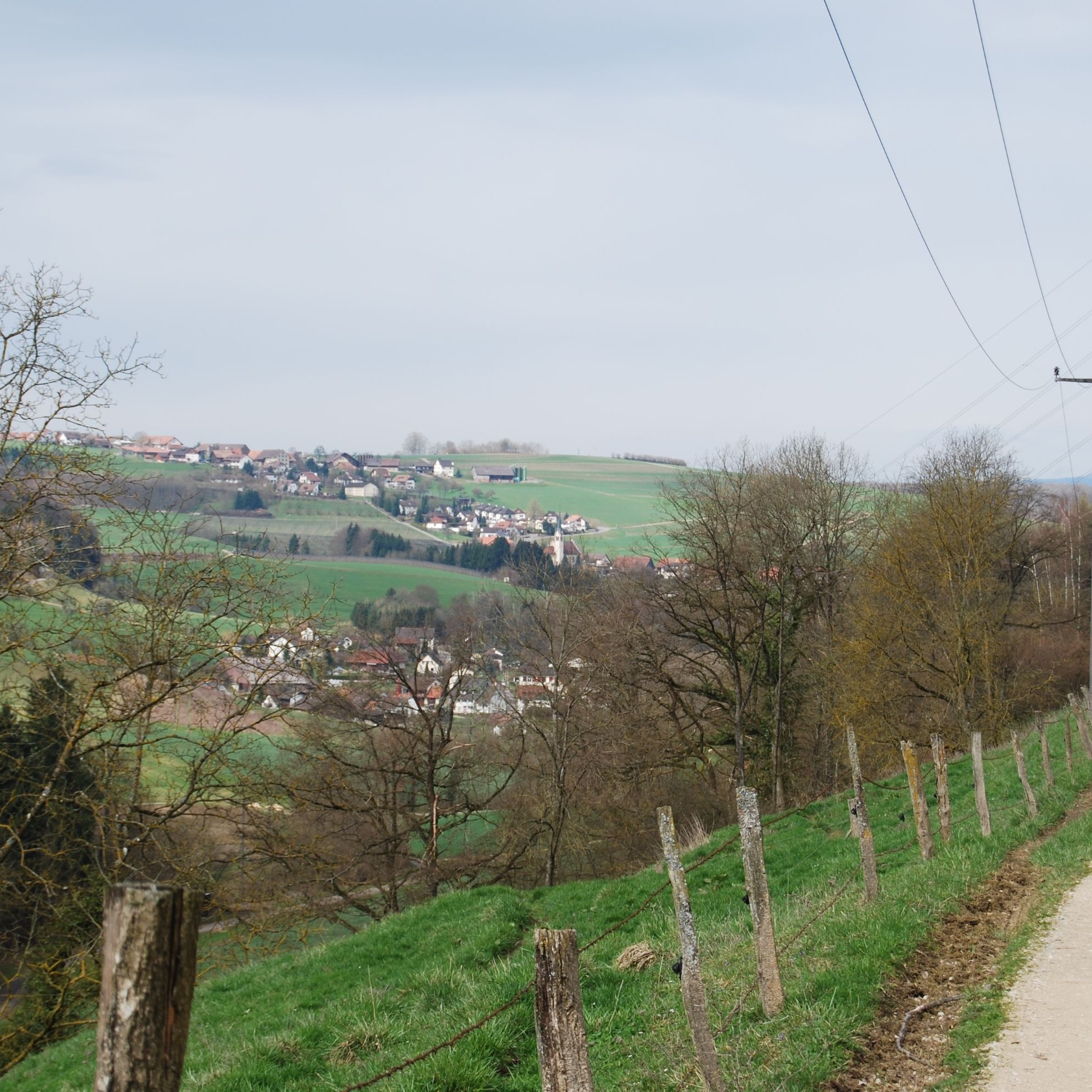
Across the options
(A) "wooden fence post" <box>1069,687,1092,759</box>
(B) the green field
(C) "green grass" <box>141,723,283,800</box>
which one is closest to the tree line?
(C) "green grass" <box>141,723,283,800</box>

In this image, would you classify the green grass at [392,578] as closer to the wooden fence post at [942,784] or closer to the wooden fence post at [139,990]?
the wooden fence post at [942,784]

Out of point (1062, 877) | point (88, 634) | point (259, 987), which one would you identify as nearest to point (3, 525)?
point (88, 634)

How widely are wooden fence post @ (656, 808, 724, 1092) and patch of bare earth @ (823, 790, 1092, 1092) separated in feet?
2.70

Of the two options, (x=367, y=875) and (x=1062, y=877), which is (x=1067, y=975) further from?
(x=367, y=875)

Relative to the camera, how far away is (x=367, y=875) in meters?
29.9

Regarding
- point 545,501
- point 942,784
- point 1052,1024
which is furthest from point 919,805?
point 545,501

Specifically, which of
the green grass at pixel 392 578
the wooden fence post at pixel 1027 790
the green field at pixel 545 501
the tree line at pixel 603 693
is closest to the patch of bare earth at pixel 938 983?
the wooden fence post at pixel 1027 790

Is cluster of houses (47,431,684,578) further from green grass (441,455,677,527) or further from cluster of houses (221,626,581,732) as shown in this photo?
cluster of houses (221,626,581,732)

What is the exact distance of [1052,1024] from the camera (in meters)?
6.57

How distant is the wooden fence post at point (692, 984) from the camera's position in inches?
219

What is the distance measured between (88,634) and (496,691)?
835 inches

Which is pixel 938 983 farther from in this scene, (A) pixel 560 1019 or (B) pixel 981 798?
(B) pixel 981 798

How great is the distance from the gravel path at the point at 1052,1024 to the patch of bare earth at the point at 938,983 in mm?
333

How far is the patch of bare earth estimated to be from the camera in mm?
6070
